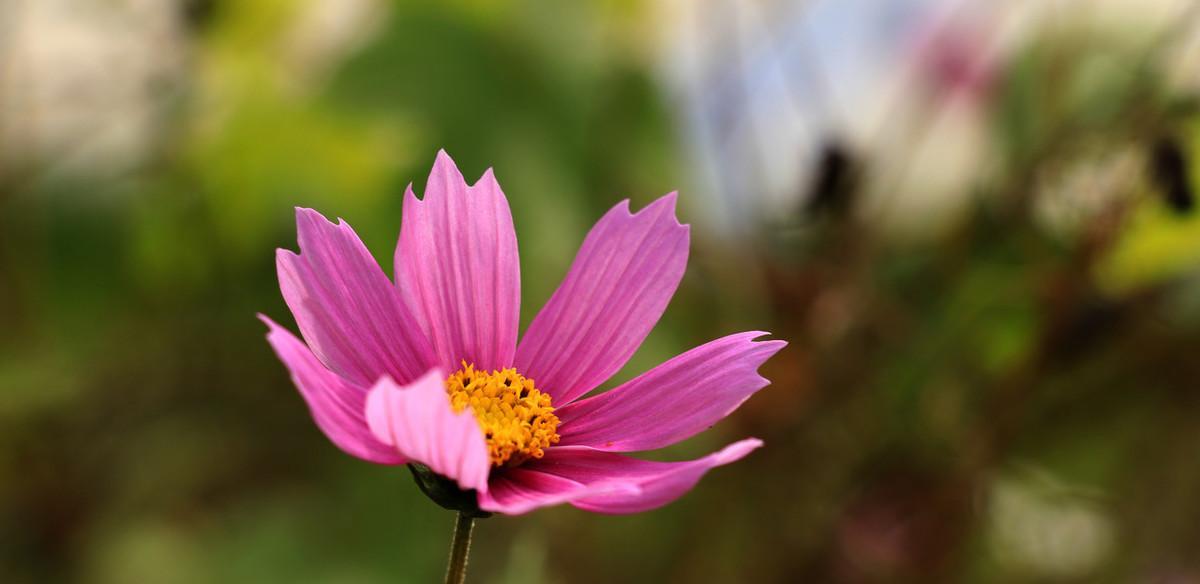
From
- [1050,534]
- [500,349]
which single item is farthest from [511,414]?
[1050,534]

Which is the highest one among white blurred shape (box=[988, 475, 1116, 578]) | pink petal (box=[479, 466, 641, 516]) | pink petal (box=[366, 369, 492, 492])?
pink petal (box=[366, 369, 492, 492])

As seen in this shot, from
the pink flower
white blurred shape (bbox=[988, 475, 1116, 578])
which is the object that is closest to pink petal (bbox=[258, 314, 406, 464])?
the pink flower

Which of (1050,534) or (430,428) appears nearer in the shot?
(430,428)

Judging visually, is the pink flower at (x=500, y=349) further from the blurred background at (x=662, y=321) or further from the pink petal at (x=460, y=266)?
the blurred background at (x=662, y=321)

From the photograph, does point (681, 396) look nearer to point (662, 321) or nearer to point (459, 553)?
point (459, 553)

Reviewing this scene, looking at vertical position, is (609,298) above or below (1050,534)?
above

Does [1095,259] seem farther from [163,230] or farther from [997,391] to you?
[163,230]

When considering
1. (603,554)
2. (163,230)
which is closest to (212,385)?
(163,230)

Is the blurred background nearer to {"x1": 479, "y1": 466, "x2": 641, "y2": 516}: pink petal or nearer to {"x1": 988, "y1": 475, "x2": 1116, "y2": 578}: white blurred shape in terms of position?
{"x1": 988, "y1": 475, "x2": 1116, "y2": 578}: white blurred shape
